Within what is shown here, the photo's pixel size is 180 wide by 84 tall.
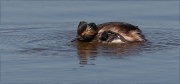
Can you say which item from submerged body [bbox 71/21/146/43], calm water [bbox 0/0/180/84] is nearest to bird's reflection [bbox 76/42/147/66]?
calm water [bbox 0/0/180/84]

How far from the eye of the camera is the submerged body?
41.2 ft

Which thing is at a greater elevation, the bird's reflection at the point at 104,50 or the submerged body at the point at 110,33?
the submerged body at the point at 110,33

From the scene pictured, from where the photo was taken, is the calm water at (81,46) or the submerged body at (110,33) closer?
the calm water at (81,46)

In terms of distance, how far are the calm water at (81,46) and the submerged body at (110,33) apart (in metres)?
0.20

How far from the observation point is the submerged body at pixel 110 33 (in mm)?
12562

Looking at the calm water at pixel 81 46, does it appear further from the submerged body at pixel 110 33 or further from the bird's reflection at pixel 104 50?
the submerged body at pixel 110 33

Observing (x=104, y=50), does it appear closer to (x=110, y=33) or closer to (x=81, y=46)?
(x=81, y=46)

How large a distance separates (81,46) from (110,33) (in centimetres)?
61

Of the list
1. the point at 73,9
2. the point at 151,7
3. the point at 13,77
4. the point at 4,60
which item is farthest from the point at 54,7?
the point at 13,77

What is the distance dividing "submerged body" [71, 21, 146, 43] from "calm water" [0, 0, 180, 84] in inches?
7.9

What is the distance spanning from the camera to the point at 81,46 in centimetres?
1238

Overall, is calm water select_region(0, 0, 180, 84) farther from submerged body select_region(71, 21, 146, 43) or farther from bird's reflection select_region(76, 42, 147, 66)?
submerged body select_region(71, 21, 146, 43)

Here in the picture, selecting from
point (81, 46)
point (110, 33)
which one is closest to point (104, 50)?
point (81, 46)

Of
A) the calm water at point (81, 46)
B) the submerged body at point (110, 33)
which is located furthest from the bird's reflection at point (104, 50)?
the submerged body at point (110, 33)
